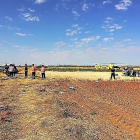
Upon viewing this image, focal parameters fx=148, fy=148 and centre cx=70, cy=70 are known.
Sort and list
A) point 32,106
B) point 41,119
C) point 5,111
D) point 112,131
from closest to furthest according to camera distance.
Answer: point 112,131
point 41,119
point 5,111
point 32,106

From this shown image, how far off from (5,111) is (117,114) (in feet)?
16.8

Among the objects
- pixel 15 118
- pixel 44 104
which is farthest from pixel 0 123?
pixel 44 104

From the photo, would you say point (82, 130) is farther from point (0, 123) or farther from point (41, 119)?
point (0, 123)

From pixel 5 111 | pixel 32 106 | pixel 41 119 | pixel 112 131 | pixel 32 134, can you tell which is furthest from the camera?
pixel 32 106

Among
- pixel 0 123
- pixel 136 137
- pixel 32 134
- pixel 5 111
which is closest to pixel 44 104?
pixel 5 111

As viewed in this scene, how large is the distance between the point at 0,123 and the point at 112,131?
404cm

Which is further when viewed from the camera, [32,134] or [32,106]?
[32,106]

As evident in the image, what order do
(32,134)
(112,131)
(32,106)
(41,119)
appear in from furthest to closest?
1. (32,106)
2. (41,119)
3. (112,131)
4. (32,134)

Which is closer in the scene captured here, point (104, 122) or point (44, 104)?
point (104, 122)

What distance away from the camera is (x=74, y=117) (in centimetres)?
612

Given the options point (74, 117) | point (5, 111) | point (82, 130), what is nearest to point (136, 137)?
point (82, 130)

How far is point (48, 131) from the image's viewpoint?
190 inches

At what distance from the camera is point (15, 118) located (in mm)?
5961

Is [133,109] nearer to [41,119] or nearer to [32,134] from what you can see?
[41,119]
